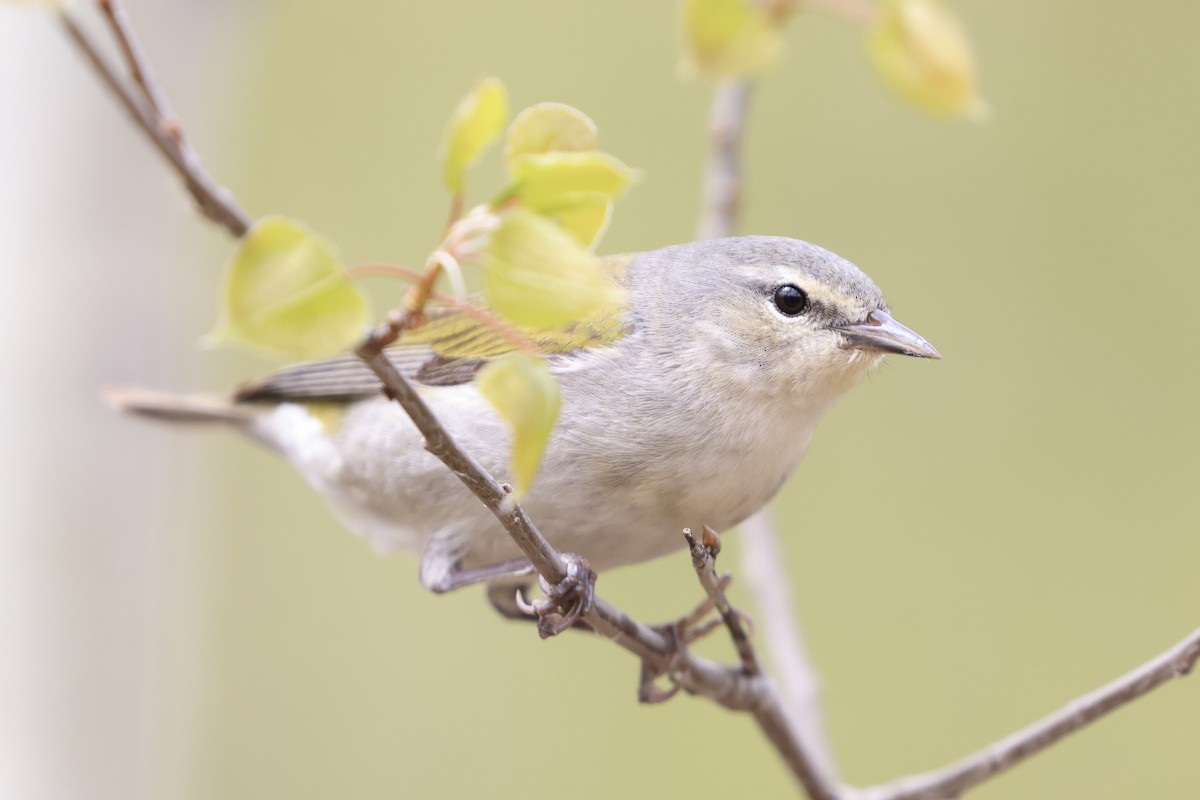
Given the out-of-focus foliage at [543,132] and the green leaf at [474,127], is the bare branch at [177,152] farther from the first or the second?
the out-of-focus foliage at [543,132]

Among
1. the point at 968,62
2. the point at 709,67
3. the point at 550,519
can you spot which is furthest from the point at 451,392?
the point at 968,62

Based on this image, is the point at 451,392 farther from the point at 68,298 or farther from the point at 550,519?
the point at 68,298

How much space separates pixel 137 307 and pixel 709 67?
289 centimetres

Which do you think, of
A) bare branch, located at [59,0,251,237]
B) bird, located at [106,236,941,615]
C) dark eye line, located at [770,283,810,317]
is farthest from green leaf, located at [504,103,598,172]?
dark eye line, located at [770,283,810,317]

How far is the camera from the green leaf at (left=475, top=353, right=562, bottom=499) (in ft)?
4.10

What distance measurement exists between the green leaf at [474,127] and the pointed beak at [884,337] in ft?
4.87

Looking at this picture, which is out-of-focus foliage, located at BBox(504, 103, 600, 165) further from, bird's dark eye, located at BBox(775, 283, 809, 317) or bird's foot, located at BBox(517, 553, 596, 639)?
bird's dark eye, located at BBox(775, 283, 809, 317)

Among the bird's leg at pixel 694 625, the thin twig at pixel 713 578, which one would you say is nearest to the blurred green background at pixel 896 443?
the bird's leg at pixel 694 625

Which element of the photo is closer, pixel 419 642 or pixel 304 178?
pixel 419 642

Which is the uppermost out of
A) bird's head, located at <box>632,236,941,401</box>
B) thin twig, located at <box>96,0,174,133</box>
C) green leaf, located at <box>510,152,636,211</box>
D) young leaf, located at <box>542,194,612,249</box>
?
thin twig, located at <box>96,0,174,133</box>

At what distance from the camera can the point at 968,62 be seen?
68.6 inches

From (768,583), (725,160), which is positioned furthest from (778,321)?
(768,583)

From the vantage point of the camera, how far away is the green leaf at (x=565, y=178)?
49.1 inches

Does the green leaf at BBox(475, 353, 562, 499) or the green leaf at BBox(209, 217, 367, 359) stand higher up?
the green leaf at BBox(209, 217, 367, 359)
